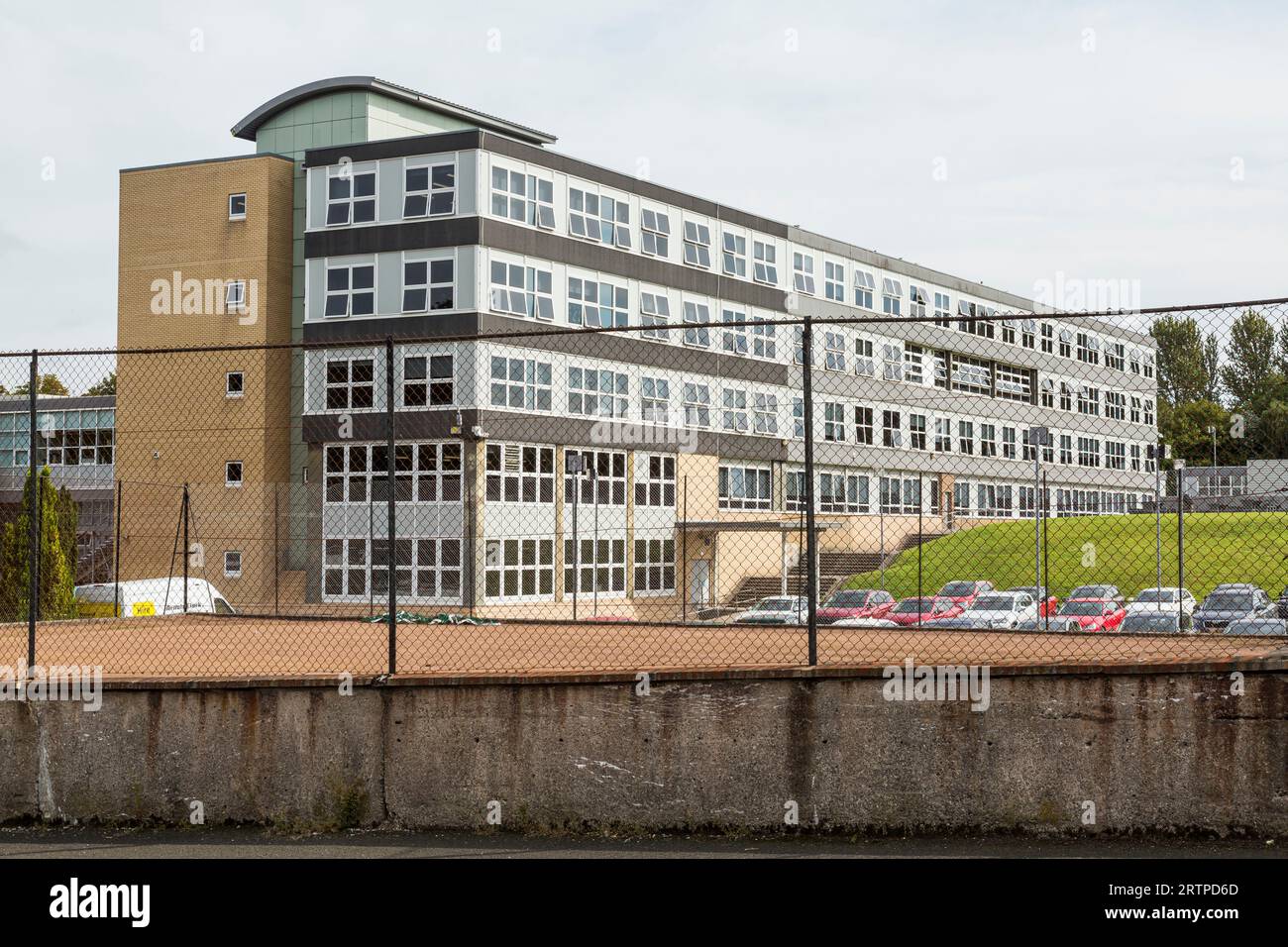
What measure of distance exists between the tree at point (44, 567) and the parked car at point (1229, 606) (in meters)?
23.1

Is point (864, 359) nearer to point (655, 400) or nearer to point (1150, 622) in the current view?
point (655, 400)

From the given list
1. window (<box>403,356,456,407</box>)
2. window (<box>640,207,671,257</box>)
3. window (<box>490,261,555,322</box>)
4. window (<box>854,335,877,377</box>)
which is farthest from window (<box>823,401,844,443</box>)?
window (<box>403,356,456,407</box>)

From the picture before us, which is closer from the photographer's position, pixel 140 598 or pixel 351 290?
pixel 140 598

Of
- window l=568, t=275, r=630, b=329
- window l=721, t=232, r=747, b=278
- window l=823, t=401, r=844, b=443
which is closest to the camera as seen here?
window l=568, t=275, r=630, b=329

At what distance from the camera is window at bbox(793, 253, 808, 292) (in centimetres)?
5634

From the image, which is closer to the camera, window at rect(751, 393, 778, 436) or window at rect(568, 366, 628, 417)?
window at rect(568, 366, 628, 417)

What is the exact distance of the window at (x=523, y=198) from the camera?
4284cm

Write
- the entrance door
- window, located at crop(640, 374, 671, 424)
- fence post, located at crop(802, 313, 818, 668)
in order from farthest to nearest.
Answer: window, located at crop(640, 374, 671, 424) < the entrance door < fence post, located at crop(802, 313, 818, 668)

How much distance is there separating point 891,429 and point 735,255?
12.8m

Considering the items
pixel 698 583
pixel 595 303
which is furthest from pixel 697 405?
pixel 698 583

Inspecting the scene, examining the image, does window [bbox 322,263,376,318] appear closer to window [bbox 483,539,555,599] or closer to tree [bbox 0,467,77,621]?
window [bbox 483,539,555,599]

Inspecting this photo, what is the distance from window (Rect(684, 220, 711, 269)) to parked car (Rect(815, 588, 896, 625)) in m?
17.8

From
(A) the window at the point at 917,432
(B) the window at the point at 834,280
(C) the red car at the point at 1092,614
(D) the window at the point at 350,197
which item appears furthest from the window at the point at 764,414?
(C) the red car at the point at 1092,614

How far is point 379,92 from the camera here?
46656mm
